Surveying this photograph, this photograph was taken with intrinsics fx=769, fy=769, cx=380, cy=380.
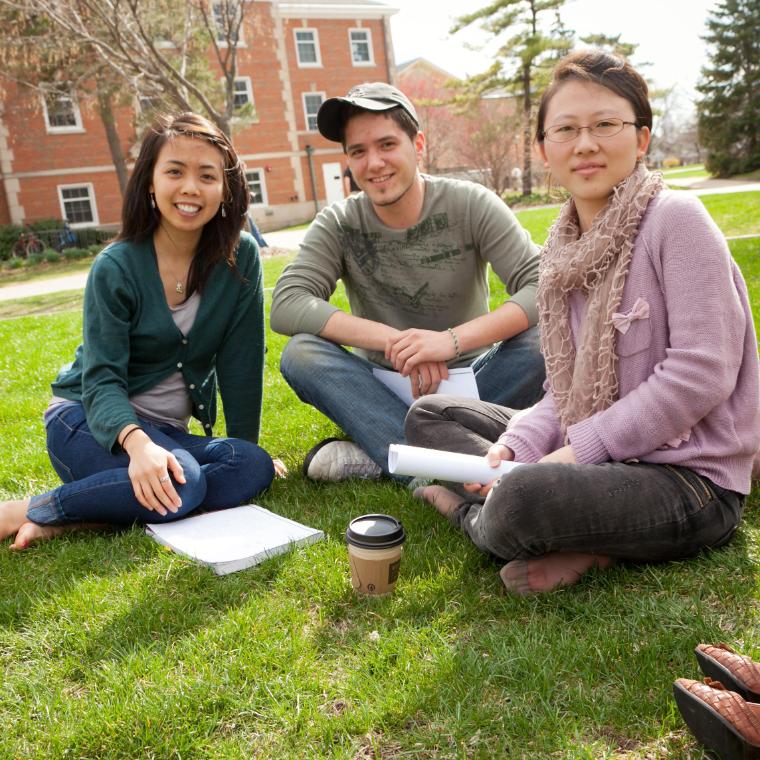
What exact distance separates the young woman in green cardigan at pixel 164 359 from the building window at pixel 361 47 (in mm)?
28387

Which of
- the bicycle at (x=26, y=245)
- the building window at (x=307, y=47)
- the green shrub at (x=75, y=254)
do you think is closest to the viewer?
the green shrub at (x=75, y=254)

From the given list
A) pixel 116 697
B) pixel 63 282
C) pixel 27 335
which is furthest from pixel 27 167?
pixel 116 697

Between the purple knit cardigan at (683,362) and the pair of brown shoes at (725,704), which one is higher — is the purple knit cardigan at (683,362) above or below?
above

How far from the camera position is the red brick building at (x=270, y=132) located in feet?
80.8

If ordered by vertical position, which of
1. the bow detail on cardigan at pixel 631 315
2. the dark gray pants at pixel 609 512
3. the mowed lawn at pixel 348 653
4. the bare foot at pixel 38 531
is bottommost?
the mowed lawn at pixel 348 653

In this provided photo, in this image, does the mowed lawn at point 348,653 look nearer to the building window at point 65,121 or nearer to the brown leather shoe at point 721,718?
the brown leather shoe at point 721,718

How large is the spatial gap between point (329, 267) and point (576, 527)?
71.4 inches

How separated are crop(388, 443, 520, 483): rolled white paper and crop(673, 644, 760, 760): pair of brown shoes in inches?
27.8

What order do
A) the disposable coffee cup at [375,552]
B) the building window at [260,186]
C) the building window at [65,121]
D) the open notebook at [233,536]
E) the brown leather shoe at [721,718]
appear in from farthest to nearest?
the building window at [260,186]
the building window at [65,121]
the open notebook at [233,536]
the disposable coffee cup at [375,552]
the brown leather shoe at [721,718]

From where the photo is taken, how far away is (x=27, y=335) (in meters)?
7.66

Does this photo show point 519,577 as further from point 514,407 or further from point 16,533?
point 16,533

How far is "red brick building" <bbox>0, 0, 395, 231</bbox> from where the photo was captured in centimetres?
2464

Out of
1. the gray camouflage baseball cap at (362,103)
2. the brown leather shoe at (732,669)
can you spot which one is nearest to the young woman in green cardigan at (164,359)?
the gray camouflage baseball cap at (362,103)

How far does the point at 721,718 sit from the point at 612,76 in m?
1.56
